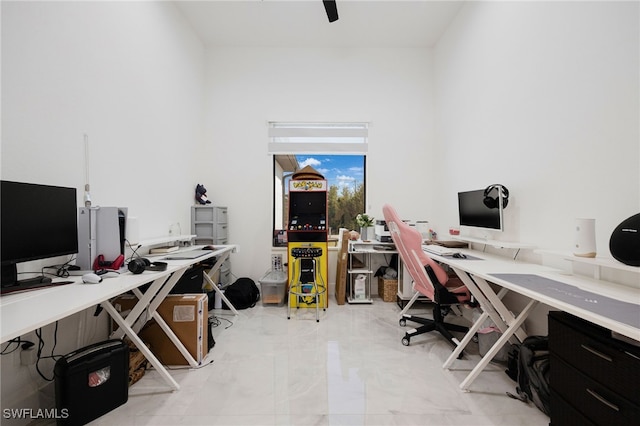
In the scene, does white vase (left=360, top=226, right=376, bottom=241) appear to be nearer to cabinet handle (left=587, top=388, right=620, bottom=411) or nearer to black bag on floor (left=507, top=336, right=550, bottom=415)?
black bag on floor (left=507, top=336, right=550, bottom=415)

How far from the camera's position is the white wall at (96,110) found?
1.60m

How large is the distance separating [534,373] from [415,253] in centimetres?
111

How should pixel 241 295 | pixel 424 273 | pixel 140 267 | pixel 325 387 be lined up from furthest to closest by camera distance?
1. pixel 241 295
2. pixel 424 273
3. pixel 325 387
4. pixel 140 267

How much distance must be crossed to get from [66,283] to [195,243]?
2.23 m

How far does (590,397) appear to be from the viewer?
1203 millimetres

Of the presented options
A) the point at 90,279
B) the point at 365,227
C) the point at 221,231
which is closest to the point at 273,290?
the point at 221,231

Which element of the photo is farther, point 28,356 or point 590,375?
point 28,356

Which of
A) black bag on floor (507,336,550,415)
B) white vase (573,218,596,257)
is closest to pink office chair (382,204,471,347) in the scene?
black bag on floor (507,336,550,415)

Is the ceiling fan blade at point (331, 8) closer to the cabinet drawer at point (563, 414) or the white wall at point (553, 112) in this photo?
the white wall at point (553, 112)

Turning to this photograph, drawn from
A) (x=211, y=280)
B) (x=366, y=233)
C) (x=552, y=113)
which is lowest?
(x=211, y=280)

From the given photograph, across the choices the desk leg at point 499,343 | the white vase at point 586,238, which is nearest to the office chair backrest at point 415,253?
the desk leg at point 499,343

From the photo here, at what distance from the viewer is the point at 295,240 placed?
3562 mm

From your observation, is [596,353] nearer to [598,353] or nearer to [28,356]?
[598,353]

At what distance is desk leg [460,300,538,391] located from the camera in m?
1.73
